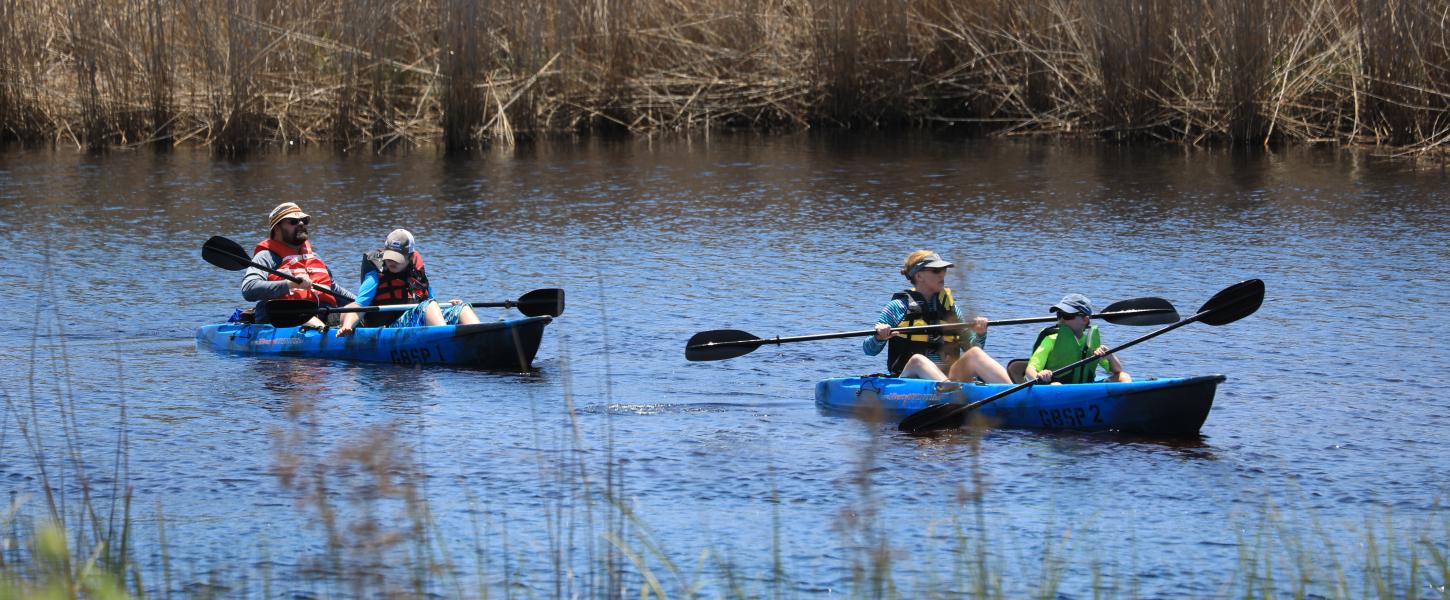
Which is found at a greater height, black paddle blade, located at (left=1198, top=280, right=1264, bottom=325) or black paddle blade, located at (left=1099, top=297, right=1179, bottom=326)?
black paddle blade, located at (left=1198, top=280, right=1264, bottom=325)

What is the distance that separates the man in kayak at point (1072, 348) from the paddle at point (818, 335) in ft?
1.49

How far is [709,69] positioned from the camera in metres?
22.7

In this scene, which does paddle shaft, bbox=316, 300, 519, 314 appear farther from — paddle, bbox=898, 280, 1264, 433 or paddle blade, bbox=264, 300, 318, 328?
paddle, bbox=898, 280, 1264, 433

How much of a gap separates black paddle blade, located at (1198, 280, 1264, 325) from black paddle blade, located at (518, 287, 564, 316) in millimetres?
3963

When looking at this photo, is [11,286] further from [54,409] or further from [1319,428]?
[1319,428]

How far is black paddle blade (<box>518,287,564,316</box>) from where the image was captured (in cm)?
1116

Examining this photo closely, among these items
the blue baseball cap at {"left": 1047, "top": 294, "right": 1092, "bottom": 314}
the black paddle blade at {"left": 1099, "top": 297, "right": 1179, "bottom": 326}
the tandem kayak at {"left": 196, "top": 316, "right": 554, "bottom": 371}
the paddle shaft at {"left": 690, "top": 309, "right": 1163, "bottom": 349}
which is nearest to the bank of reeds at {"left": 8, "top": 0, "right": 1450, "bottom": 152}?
the tandem kayak at {"left": 196, "top": 316, "right": 554, "bottom": 371}

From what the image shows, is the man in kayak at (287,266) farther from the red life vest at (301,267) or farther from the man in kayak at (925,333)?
the man in kayak at (925,333)

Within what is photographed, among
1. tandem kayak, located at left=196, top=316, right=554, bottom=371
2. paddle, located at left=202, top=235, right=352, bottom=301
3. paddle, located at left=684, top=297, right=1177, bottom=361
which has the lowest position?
tandem kayak, located at left=196, top=316, right=554, bottom=371

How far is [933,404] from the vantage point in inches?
358

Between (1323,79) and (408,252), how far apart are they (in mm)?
11814

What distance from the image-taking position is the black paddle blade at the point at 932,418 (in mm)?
8797

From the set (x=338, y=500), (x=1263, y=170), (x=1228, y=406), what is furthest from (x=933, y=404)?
(x=1263, y=170)

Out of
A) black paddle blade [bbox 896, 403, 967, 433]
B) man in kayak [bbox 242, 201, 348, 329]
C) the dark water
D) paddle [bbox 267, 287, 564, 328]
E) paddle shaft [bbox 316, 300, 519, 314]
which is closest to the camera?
the dark water
